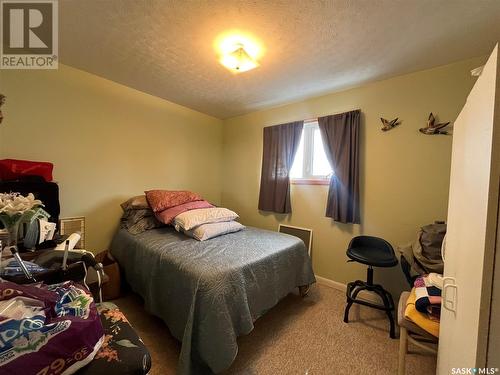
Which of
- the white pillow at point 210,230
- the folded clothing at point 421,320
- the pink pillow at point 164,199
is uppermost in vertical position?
the pink pillow at point 164,199

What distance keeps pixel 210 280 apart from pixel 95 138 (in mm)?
2192

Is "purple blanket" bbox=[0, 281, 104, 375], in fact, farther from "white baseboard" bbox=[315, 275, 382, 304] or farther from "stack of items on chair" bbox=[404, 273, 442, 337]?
"white baseboard" bbox=[315, 275, 382, 304]

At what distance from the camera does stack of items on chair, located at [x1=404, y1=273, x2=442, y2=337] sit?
1.10 metres

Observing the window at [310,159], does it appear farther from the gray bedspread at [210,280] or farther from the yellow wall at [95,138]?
Answer: the yellow wall at [95,138]

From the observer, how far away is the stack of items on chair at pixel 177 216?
2152 millimetres

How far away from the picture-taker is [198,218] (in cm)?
220

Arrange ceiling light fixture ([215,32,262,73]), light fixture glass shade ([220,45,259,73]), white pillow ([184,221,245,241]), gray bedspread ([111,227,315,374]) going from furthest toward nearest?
white pillow ([184,221,245,241]) → light fixture glass shade ([220,45,259,73]) → ceiling light fixture ([215,32,262,73]) → gray bedspread ([111,227,315,374])

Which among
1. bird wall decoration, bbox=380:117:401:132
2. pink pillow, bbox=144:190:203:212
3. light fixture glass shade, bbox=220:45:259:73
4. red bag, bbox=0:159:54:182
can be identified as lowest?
pink pillow, bbox=144:190:203:212

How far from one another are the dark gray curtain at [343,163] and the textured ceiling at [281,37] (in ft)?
1.40

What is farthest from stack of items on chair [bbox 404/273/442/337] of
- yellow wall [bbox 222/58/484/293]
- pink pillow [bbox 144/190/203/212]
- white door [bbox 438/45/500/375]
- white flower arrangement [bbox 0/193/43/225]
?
pink pillow [bbox 144/190/203/212]

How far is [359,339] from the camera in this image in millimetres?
1745

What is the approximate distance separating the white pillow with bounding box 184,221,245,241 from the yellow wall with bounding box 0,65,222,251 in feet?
3.90

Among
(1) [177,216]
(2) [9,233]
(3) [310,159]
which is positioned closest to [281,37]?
(3) [310,159]

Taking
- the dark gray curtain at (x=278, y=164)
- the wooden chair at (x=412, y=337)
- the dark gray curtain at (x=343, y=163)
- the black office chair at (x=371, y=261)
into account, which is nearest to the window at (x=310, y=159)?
the dark gray curtain at (x=278, y=164)
